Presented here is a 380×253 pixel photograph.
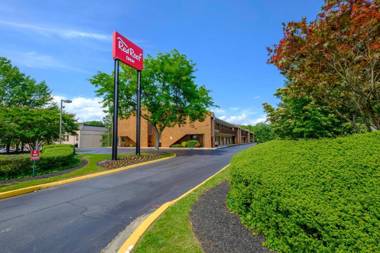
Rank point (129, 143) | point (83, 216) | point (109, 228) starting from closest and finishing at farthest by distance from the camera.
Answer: point (109, 228) → point (83, 216) → point (129, 143)

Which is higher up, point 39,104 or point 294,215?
point 39,104

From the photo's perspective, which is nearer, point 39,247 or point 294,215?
point 294,215

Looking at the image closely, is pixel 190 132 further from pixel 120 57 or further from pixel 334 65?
pixel 334 65

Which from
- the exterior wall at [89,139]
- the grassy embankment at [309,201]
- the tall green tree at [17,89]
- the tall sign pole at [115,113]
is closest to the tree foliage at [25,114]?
the tall green tree at [17,89]

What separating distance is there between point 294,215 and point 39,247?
436 centimetres

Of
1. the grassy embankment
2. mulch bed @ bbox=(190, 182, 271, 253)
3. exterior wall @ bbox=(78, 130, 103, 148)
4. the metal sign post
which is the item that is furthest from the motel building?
the grassy embankment

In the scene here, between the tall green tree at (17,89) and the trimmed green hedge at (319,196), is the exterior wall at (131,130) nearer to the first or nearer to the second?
the tall green tree at (17,89)

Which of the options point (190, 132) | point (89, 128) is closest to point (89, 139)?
point (89, 128)

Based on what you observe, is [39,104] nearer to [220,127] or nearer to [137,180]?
[220,127]

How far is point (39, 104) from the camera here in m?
36.7

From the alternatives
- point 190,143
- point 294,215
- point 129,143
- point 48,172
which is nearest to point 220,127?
point 190,143

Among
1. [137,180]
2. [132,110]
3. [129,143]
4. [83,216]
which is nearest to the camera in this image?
[83,216]

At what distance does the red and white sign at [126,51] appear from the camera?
14.9 meters

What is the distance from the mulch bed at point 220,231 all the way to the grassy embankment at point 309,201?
0.55 ft
